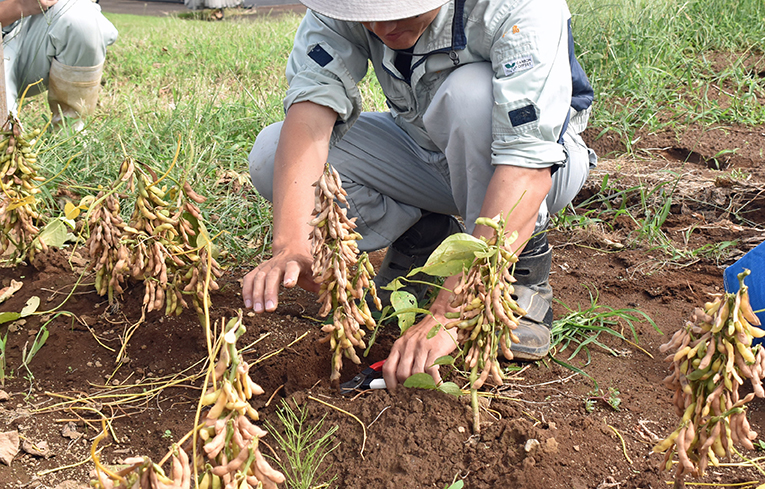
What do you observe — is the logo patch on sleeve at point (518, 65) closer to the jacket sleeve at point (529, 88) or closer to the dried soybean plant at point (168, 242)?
the jacket sleeve at point (529, 88)

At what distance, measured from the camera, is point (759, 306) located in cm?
170

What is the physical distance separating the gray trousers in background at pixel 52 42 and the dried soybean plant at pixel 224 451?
112 inches

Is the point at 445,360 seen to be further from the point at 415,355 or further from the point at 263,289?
the point at 263,289

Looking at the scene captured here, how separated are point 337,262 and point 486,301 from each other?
33cm

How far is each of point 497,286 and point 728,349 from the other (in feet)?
1.29

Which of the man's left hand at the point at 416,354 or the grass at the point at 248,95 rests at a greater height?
the man's left hand at the point at 416,354

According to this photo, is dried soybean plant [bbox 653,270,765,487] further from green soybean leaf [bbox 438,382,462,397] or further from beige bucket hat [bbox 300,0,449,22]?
beige bucket hat [bbox 300,0,449,22]

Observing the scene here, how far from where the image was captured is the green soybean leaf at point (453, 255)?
3.95ft

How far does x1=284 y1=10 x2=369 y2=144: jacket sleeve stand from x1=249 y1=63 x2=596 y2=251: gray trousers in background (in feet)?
0.55

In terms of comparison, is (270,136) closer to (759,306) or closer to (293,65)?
(293,65)

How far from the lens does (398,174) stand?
2.15 meters

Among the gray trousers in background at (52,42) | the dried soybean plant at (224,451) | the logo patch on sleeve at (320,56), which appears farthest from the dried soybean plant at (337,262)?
the gray trousers in background at (52,42)

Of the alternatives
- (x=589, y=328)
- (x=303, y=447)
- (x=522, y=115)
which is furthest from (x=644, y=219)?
(x=303, y=447)

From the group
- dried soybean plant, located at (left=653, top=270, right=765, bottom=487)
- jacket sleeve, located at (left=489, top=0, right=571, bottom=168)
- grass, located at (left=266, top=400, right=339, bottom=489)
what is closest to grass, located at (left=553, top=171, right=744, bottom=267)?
jacket sleeve, located at (left=489, top=0, right=571, bottom=168)
